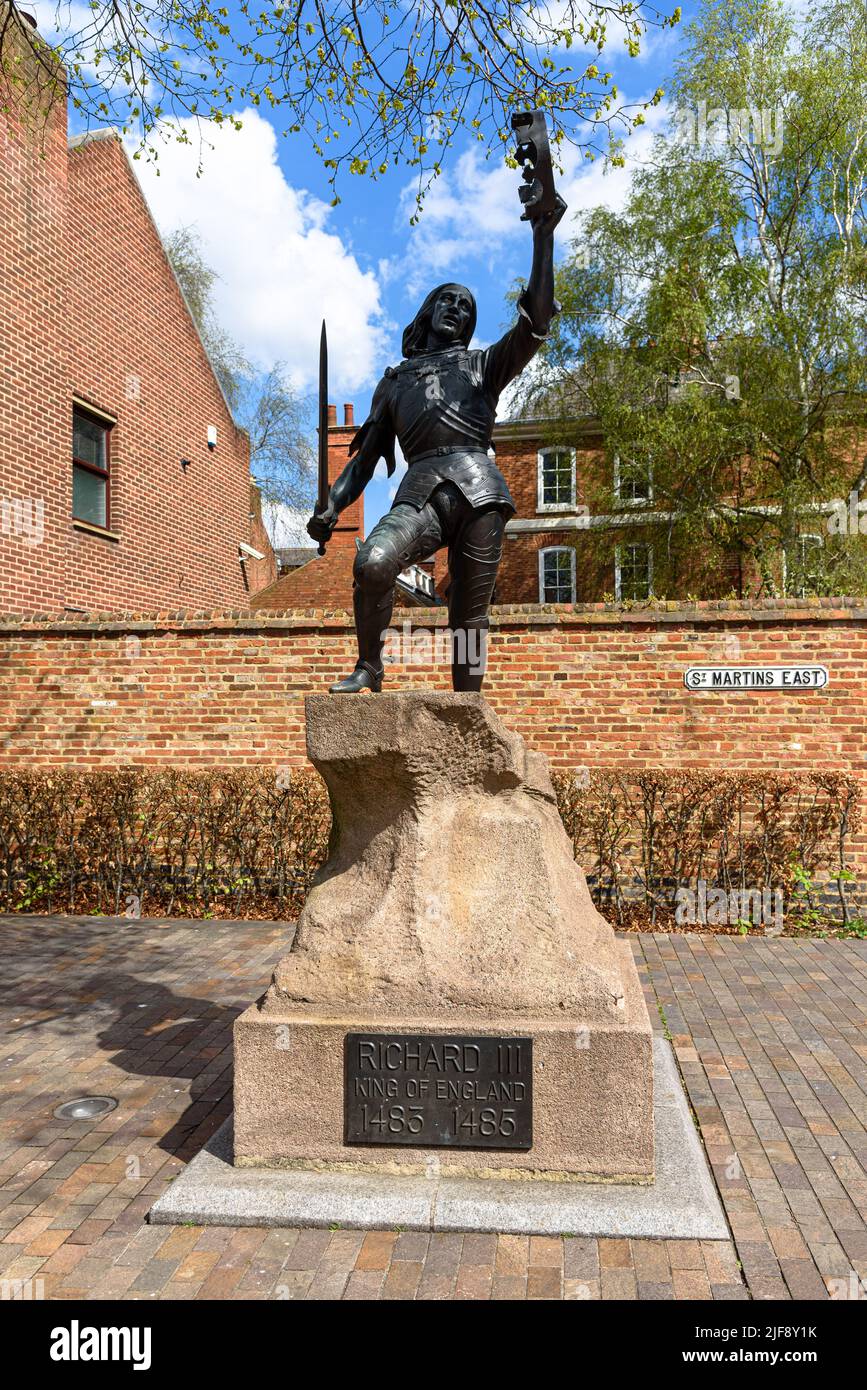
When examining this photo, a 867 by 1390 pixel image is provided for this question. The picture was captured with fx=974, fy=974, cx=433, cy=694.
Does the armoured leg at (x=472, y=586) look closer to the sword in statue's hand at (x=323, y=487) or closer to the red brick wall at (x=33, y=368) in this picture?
the sword in statue's hand at (x=323, y=487)

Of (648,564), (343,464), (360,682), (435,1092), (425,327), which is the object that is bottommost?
(435,1092)

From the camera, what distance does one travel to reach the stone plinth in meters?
3.13

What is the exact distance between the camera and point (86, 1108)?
12.7ft

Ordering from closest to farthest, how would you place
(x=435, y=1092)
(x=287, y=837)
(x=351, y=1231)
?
(x=351, y=1231) → (x=435, y=1092) → (x=287, y=837)

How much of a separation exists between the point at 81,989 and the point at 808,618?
19.0 ft

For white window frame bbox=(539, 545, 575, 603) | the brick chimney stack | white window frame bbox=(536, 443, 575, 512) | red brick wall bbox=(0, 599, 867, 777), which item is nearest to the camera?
red brick wall bbox=(0, 599, 867, 777)

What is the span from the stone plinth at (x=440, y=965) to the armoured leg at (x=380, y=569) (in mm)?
395

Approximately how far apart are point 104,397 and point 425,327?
32.5ft

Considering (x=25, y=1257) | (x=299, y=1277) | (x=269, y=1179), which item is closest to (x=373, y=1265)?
(x=299, y=1277)

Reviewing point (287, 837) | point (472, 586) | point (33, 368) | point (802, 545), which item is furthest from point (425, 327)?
point (802, 545)

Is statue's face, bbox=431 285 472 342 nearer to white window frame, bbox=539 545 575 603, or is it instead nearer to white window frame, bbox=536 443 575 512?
white window frame, bbox=539 545 575 603

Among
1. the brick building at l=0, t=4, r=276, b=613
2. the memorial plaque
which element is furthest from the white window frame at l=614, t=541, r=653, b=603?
the memorial plaque

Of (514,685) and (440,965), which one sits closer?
(440,965)

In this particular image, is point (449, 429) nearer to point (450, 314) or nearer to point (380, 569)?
point (450, 314)
